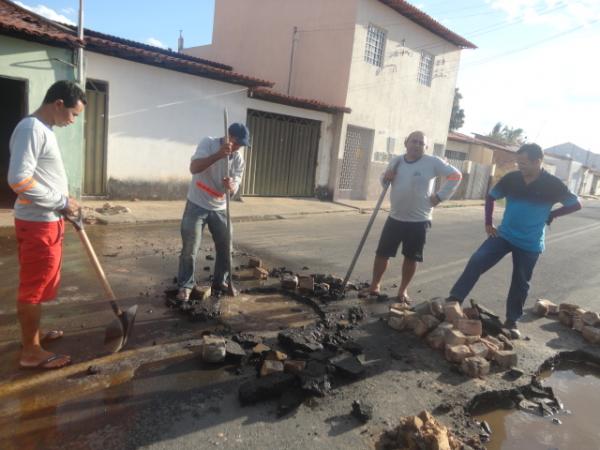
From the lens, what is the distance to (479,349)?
3748mm

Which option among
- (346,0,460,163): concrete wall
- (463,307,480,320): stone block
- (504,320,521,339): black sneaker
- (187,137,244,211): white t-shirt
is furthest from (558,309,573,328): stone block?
(346,0,460,163): concrete wall

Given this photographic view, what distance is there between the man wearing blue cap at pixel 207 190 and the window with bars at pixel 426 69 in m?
15.6

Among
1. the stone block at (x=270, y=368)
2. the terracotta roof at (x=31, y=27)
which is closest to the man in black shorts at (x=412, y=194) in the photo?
the stone block at (x=270, y=368)

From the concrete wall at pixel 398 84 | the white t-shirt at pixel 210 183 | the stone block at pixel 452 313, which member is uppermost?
the concrete wall at pixel 398 84

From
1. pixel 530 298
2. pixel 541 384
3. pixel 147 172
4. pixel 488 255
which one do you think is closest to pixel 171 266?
pixel 488 255

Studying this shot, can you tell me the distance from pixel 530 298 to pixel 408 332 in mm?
2672

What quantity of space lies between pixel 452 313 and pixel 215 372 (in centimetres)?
232

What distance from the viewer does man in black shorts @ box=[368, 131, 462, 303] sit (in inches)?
181

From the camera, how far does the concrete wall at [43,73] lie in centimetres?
748

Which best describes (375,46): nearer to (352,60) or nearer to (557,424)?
(352,60)

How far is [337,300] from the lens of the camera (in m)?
4.93

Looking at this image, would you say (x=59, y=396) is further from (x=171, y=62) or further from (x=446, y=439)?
(x=171, y=62)

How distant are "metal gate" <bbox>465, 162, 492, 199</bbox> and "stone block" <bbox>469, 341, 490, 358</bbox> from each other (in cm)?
2006

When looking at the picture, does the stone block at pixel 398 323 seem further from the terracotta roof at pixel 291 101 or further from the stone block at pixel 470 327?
the terracotta roof at pixel 291 101
